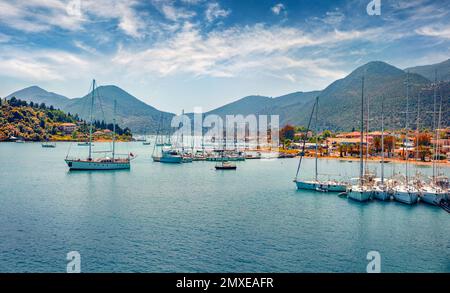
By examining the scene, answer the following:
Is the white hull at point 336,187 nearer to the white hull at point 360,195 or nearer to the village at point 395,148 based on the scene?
the white hull at point 360,195

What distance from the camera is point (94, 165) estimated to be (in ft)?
243

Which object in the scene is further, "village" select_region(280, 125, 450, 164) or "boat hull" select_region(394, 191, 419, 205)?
"village" select_region(280, 125, 450, 164)

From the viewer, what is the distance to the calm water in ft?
73.8

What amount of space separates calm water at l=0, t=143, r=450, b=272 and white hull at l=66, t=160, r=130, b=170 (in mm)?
21914

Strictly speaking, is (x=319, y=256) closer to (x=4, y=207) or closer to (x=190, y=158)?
(x=4, y=207)

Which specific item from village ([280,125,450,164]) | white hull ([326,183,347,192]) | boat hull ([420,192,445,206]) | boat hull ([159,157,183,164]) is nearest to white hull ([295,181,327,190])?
white hull ([326,183,347,192])

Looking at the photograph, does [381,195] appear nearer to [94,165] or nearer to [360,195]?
[360,195]

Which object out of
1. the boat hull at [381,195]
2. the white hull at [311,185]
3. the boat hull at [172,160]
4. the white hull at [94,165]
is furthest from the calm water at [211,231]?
the boat hull at [172,160]

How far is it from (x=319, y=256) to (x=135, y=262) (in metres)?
12.4

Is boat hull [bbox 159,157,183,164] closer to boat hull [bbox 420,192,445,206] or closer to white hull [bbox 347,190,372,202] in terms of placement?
white hull [bbox 347,190,372,202]

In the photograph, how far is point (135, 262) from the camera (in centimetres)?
2245

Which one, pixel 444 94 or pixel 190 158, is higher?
pixel 444 94

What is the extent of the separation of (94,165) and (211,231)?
5261cm
